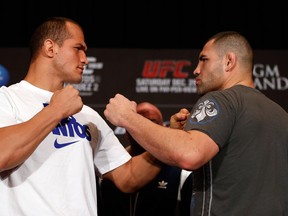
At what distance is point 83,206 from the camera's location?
190 cm

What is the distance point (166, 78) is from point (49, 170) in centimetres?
229

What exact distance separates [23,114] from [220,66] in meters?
0.74

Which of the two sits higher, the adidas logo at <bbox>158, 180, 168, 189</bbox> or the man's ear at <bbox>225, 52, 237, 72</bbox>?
the man's ear at <bbox>225, 52, 237, 72</bbox>

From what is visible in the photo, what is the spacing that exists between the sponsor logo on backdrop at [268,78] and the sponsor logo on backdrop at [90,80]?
1147 millimetres

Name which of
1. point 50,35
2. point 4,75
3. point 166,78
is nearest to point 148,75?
point 166,78

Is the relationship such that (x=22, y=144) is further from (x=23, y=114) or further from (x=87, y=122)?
(x=87, y=122)

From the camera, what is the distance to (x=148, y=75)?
4.04 m

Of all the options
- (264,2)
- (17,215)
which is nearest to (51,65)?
(17,215)

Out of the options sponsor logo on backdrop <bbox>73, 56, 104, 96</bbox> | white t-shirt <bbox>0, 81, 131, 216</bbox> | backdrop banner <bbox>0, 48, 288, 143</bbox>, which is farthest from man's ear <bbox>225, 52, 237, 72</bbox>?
sponsor logo on backdrop <bbox>73, 56, 104, 96</bbox>

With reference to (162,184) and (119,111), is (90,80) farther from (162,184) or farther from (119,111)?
(119,111)

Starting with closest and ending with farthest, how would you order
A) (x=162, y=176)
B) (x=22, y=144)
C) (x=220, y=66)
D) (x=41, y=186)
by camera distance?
(x=22, y=144) < (x=41, y=186) < (x=220, y=66) < (x=162, y=176)

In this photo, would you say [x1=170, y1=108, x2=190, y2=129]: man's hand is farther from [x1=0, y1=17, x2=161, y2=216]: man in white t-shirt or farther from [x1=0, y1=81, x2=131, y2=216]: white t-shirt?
[x1=0, y1=81, x2=131, y2=216]: white t-shirt

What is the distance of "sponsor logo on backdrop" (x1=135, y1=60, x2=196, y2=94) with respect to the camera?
402 centimetres

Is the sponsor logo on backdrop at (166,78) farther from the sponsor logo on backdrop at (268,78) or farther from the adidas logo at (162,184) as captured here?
the adidas logo at (162,184)
